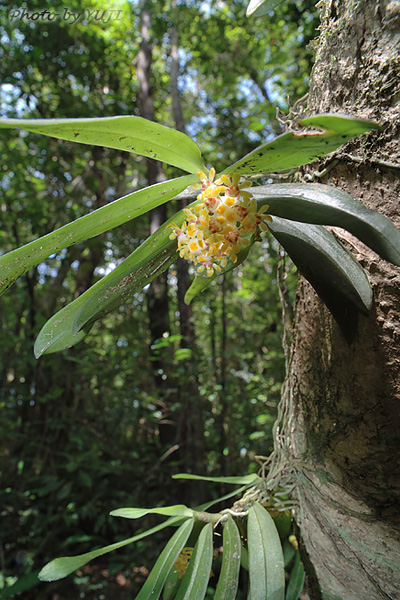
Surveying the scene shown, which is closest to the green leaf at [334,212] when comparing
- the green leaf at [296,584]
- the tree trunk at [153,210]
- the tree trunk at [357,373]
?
the tree trunk at [357,373]

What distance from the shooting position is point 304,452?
1.85 ft

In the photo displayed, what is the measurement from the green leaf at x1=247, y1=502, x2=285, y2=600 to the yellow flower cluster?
0.39 metres

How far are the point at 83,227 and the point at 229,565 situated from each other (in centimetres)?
48

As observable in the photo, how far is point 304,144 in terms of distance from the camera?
340 millimetres

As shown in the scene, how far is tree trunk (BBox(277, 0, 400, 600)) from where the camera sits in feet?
1.33

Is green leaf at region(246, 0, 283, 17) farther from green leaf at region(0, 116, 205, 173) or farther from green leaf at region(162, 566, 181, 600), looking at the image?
green leaf at region(162, 566, 181, 600)

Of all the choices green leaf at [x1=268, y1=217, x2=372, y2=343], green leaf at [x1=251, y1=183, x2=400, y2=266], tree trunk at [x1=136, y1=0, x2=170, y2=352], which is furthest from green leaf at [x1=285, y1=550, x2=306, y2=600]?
tree trunk at [x1=136, y1=0, x2=170, y2=352]

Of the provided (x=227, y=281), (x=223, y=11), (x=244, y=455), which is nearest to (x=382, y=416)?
(x=244, y=455)

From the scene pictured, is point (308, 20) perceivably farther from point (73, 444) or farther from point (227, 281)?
point (73, 444)

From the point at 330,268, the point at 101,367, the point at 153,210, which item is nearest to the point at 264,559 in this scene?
the point at 330,268

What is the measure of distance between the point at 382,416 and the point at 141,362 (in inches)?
73.1

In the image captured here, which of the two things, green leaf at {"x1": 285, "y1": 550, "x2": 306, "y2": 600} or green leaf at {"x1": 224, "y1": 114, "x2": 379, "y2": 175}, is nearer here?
green leaf at {"x1": 224, "y1": 114, "x2": 379, "y2": 175}

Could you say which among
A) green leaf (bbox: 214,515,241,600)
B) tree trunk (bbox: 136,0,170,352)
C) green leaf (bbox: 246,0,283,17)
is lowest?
green leaf (bbox: 214,515,241,600)

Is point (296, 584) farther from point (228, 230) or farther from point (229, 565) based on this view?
point (228, 230)
